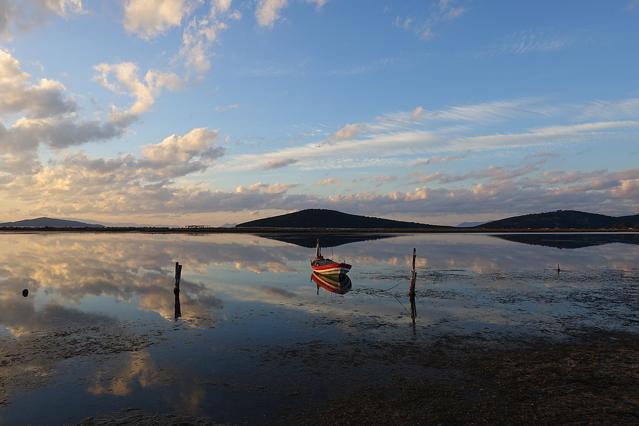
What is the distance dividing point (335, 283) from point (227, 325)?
15.6 m

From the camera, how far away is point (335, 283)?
3731 centimetres

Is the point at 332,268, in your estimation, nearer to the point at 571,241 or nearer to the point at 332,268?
the point at 332,268

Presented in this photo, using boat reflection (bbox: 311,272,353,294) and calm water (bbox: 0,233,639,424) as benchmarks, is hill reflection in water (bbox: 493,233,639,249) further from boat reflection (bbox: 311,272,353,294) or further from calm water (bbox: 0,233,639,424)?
boat reflection (bbox: 311,272,353,294)

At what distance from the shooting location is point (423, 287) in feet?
123

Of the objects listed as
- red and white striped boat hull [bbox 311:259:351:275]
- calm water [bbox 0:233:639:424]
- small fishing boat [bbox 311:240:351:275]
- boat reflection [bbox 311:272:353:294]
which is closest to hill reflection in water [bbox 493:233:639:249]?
calm water [bbox 0:233:639:424]

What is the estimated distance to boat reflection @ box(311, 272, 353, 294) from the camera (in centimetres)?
3597

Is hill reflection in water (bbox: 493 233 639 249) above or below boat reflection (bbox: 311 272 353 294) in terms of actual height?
below

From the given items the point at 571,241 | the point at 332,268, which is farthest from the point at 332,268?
the point at 571,241

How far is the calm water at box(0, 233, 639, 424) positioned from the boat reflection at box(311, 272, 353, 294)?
0.90 metres

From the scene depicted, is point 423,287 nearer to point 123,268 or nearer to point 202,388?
point 202,388

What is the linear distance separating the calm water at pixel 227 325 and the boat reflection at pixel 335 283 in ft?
2.94

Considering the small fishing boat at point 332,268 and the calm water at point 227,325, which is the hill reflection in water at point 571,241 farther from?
the small fishing boat at point 332,268

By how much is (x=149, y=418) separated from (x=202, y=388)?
2444 mm

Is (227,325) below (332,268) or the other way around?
below
